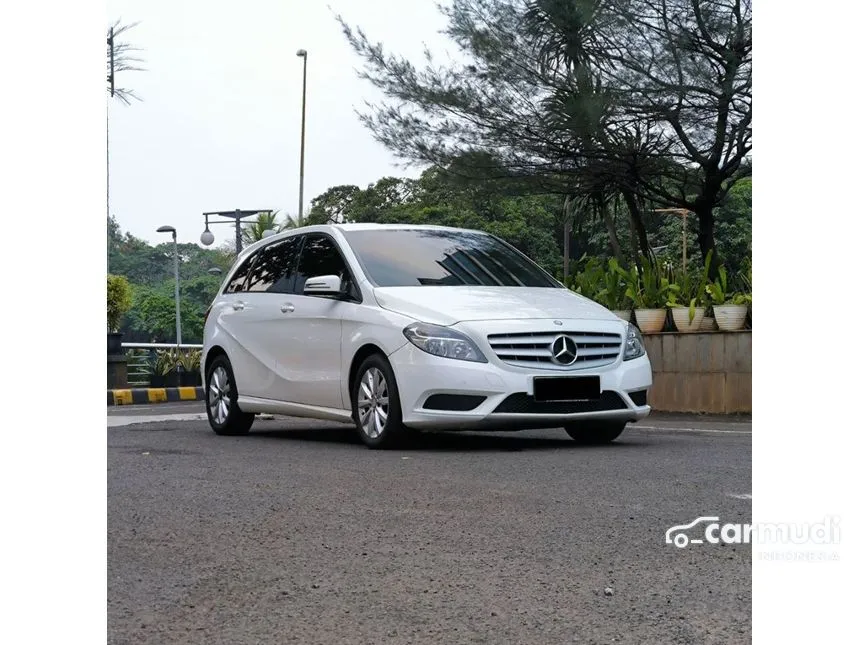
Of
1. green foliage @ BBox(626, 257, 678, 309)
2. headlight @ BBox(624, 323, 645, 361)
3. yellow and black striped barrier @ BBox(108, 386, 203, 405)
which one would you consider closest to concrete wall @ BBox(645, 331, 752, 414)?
green foliage @ BBox(626, 257, 678, 309)

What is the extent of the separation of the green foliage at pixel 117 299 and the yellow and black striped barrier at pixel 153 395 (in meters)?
1.73

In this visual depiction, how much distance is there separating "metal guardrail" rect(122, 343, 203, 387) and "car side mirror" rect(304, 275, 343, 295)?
13371mm

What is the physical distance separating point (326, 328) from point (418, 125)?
23.6ft

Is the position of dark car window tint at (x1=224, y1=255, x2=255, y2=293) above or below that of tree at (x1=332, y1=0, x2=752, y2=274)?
below

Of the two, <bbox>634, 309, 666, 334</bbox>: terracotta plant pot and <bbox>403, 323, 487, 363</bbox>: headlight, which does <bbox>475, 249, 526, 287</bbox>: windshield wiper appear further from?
<bbox>634, 309, 666, 334</bbox>: terracotta plant pot

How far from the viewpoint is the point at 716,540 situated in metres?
4.53

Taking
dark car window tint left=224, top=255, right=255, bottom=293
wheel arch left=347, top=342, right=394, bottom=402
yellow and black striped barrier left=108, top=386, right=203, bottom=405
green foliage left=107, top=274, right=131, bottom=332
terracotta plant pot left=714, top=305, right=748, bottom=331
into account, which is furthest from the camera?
green foliage left=107, top=274, right=131, bottom=332

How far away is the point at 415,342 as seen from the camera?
7.68 meters

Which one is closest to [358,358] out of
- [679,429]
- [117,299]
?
[679,429]

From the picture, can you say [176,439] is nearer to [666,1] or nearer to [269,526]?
[269,526]

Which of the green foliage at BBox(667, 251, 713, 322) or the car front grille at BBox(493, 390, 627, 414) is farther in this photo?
the green foliage at BBox(667, 251, 713, 322)
